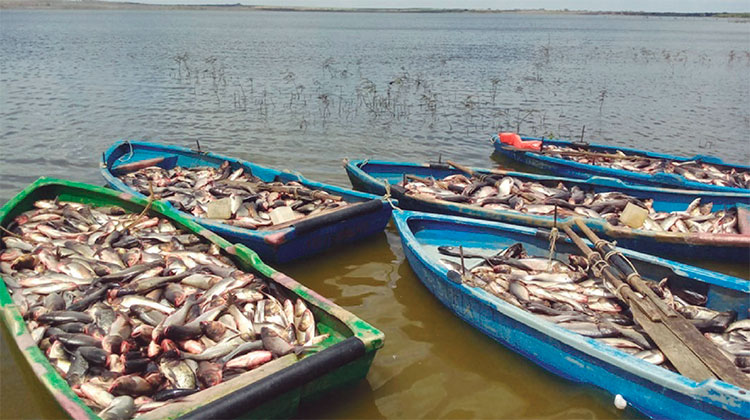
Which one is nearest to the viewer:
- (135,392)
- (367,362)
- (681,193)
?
(135,392)

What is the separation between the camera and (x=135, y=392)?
4324 millimetres

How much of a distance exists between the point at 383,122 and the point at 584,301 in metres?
13.6

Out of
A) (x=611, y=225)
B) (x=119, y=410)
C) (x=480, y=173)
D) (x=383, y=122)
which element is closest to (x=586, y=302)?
(x=611, y=225)

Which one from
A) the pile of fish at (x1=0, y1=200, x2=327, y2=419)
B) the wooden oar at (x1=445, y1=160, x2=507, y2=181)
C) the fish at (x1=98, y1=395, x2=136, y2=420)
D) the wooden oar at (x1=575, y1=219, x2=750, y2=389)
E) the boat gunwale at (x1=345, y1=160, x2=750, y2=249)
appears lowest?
the fish at (x1=98, y1=395, x2=136, y2=420)

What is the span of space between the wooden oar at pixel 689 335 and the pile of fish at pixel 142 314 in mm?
3480

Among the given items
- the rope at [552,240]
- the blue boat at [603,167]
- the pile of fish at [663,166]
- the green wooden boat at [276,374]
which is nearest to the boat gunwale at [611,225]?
the rope at [552,240]

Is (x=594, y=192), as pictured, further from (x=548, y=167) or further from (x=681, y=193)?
(x=548, y=167)

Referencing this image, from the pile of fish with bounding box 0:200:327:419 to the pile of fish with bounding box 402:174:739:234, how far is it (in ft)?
13.9

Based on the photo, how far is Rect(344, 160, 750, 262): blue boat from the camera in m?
7.68

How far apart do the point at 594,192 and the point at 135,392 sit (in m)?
8.51

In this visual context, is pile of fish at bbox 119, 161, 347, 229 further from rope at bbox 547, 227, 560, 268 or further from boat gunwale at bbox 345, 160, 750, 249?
rope at bbox 547, 227, 560, 268

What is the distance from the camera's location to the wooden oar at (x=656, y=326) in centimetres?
461

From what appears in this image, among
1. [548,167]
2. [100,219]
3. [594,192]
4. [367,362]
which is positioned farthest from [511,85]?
[367,362]

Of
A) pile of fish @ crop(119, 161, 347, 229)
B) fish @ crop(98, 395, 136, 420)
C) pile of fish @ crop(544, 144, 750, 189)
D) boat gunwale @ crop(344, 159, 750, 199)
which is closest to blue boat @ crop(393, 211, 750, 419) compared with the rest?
pile of fish @ crop(119, 161, 347, 229)
